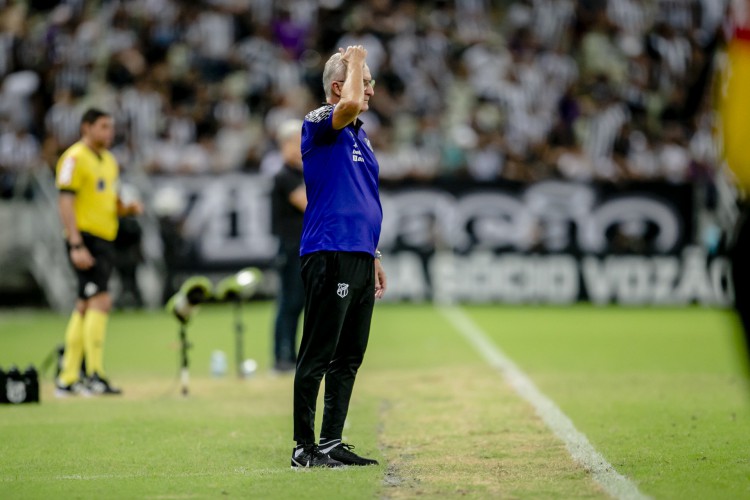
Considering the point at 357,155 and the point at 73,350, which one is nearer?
the point at 357,155

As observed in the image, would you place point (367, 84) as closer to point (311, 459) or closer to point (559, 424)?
point (311, 459)

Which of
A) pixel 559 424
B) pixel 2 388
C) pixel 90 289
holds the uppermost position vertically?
pixel 90 289

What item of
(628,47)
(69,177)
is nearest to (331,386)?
(69,177)

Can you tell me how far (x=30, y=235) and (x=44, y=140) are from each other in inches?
132

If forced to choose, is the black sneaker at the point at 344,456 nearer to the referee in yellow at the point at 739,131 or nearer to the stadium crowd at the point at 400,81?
the referee in yellow at the point at 739,131

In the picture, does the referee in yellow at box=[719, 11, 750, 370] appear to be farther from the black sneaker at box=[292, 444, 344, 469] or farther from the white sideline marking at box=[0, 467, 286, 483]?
the white sideline marking at box=[0, 467, 286, 483]

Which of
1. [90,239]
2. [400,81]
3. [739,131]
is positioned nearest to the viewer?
[739,131]

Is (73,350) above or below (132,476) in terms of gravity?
above

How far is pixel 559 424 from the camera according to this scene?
9.20 m

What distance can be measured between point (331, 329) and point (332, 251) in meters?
0.46

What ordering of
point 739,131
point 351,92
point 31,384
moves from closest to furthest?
point 739,131
point 351,92
point 31,384

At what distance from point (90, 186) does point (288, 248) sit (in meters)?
2.37

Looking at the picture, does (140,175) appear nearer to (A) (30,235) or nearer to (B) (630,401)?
(A) (30,235)

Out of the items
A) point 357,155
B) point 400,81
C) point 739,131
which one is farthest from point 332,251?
point 400,81
